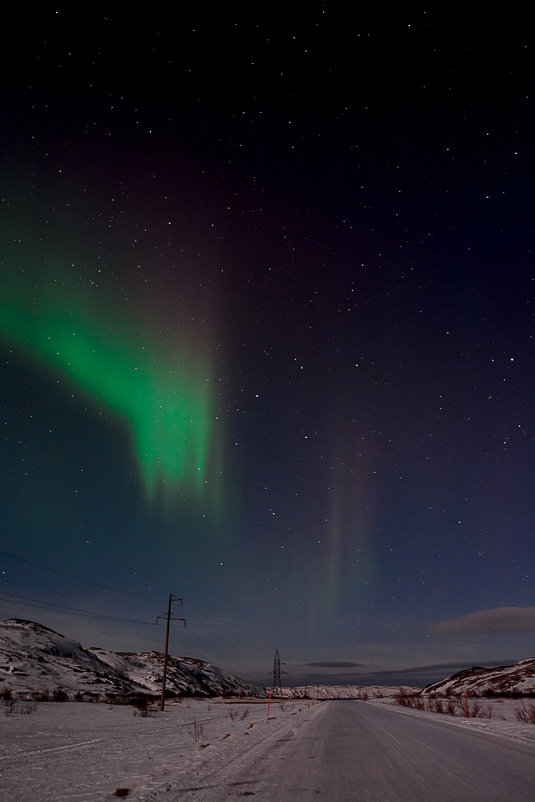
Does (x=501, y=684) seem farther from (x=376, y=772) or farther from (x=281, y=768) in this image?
(x=281, y=768)

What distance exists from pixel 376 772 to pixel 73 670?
8317 centimetres

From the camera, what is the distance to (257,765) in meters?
8.55

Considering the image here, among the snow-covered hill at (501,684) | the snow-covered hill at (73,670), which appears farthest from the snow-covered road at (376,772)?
the snow-covered hill at (501,684)

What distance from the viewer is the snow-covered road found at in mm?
6336

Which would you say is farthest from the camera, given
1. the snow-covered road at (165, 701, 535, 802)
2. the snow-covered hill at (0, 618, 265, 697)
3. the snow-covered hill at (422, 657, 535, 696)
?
the snow-covered hill at (422, 657, 535, 696)

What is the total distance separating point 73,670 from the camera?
7544 centimetres

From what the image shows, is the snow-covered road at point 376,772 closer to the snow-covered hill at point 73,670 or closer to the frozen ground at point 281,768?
the frozen ground at point 281,768

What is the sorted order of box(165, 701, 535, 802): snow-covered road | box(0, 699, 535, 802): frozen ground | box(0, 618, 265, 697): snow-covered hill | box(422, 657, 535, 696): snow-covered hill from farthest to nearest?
box(422, 657, 535, 696): snow-covered hill
box(0, 618, 265, 697): snow-covered hill
box(0, 699, 535, 802): frozen ground
box(165, 701, 535, 802): snow-covered road

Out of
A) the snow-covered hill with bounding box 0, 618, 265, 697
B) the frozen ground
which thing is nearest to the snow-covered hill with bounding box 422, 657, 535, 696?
the snow-covered hill with bounding box 0, 618, 265, 697

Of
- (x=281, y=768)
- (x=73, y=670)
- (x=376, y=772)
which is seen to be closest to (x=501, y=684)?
(x=73, y=670)

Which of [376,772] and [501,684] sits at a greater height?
[376,772]

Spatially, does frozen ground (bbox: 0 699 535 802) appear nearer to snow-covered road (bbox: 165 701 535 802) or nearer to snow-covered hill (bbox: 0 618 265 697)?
snow-covered road (bbox: 165 701 535 802)

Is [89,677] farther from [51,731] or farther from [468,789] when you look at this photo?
[468,789]

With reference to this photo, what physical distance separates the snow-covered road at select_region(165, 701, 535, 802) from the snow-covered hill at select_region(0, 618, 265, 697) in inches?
2042
